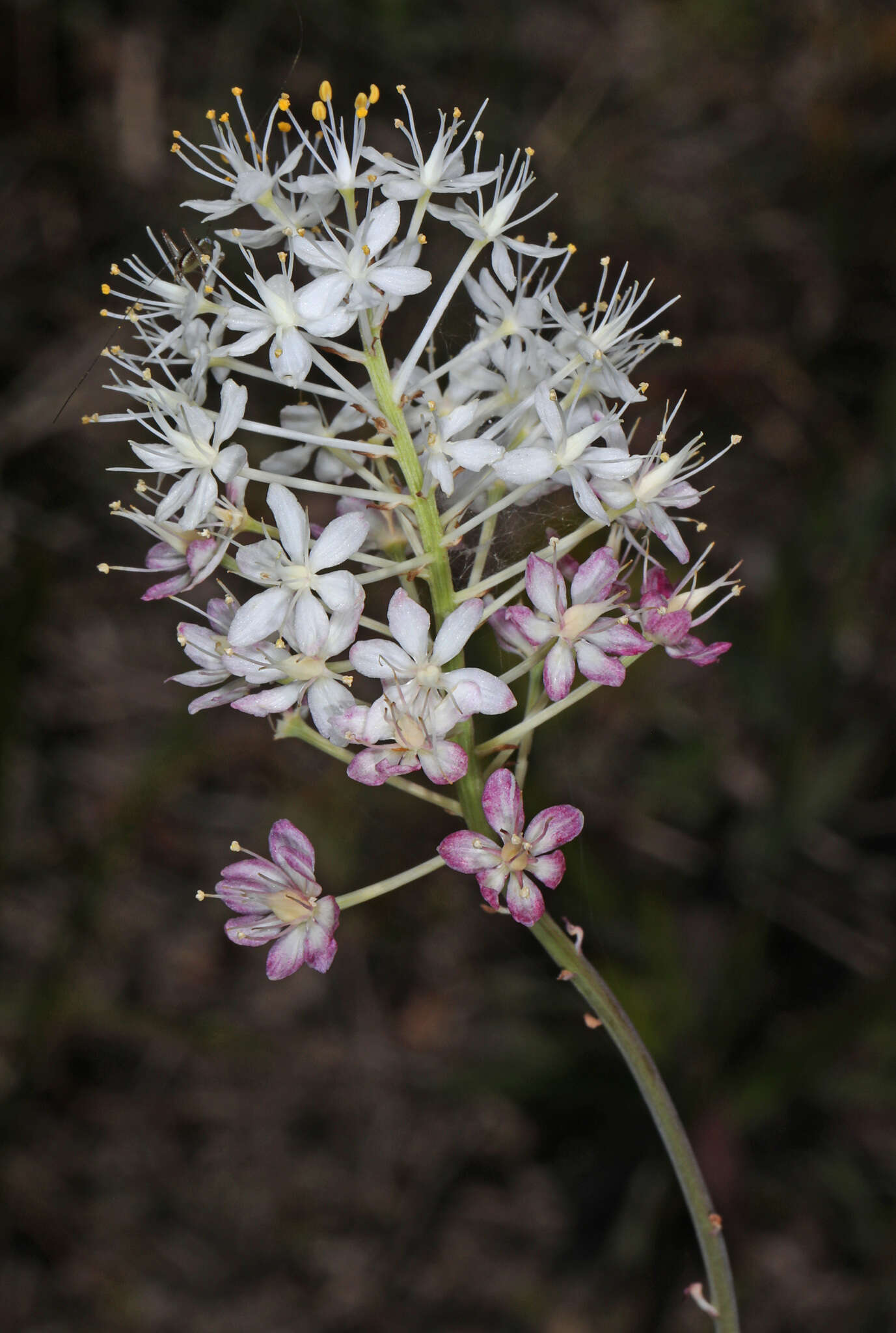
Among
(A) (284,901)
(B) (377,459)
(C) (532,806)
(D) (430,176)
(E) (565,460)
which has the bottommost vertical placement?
(C) (532,806)

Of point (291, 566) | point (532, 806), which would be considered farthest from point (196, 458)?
point (532, 806)

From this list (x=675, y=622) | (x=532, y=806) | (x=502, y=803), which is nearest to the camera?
(x=502, y=803)

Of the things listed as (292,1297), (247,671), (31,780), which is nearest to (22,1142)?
(292,1297)

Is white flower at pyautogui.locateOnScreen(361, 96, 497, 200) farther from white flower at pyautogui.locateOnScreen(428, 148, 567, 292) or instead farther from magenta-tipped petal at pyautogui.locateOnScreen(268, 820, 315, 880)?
magenta-tipped petal at pyautogui.locateOnScreen(268, 820, 315, 880)

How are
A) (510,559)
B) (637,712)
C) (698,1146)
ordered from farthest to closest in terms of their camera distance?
(637,712)
(698,1146)
(510,559)

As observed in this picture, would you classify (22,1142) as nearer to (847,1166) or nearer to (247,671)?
(847,1166)

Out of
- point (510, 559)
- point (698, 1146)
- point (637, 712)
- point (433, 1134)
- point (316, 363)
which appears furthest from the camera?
point (433, 1134)

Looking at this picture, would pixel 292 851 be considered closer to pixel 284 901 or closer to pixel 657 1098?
pixel 284 901
